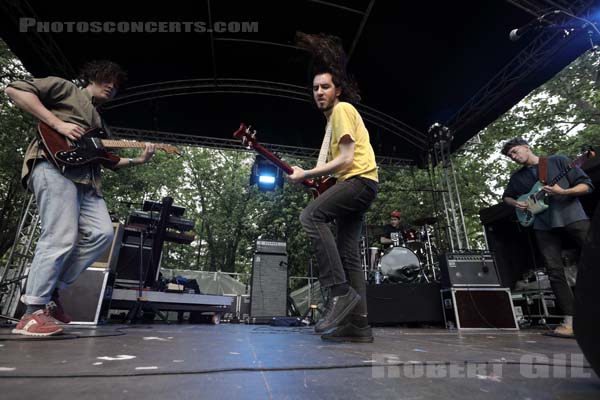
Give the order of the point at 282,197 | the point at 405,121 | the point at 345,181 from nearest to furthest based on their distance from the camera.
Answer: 1. the point at 345,181
2. the point at 405,121
3. the point at 282,197

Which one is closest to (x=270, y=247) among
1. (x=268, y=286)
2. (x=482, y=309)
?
(x=268, y=286)

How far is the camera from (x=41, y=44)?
Answer: 478cm

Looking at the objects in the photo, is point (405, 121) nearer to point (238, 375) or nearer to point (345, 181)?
point (345, 181)

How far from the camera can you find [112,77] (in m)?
2.38

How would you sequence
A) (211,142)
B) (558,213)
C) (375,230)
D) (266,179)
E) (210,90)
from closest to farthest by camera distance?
(558,213), (210,90), (266,179), (211,142), (375,230)

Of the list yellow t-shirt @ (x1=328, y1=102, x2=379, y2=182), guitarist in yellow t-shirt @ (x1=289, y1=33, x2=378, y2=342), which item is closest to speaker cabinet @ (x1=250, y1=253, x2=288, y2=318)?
guitarist in yellow t-shirt @ (x1=289, y1=33, x2=378, y2=342)

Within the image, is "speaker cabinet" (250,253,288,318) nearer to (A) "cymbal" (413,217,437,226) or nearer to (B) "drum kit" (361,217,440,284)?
(B) "drum kit" (361,217,440,284)

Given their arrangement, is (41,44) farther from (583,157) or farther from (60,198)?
(583,157)

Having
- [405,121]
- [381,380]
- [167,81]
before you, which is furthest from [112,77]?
[405,121]

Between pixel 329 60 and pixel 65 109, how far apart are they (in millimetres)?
1847

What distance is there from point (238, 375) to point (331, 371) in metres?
0.28

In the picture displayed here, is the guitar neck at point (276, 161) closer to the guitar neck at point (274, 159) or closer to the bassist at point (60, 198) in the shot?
the guitar neck at point (274, 159)

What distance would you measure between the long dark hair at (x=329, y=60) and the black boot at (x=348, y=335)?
5.25 ft

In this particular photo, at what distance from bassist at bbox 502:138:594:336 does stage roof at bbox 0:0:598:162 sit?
1.72m
